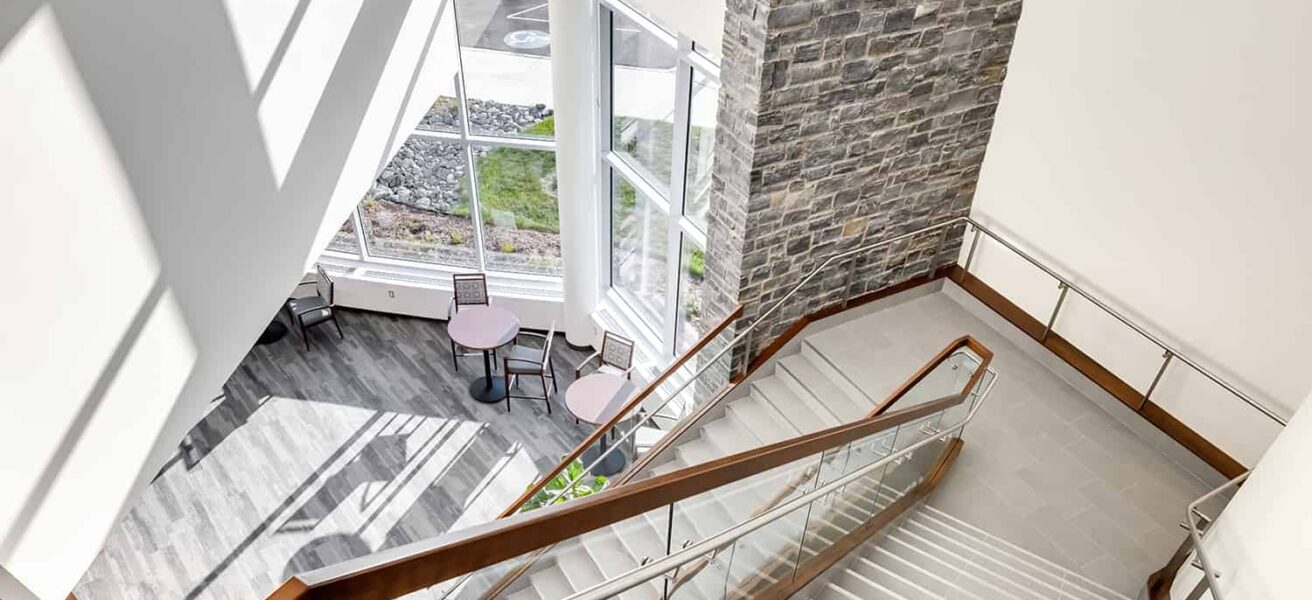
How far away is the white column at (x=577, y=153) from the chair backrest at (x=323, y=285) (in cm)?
304

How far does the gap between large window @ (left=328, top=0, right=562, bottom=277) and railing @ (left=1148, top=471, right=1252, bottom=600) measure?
7550 mm

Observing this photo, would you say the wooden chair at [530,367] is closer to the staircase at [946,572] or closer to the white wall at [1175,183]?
the white wall at [1175,183]

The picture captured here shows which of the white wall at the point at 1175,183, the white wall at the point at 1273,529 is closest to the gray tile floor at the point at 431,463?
the white wall at the point at 1175,183

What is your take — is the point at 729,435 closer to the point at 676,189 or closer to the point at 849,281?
the point at 849,281

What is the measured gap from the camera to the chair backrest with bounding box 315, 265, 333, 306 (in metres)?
11.8

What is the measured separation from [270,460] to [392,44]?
203 inches

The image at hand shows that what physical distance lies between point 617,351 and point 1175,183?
6.05 m

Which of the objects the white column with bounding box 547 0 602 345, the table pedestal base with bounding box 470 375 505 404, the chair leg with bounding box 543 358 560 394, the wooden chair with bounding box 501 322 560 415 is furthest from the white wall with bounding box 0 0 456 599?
the chair leg with bounding box 543 358 560 394

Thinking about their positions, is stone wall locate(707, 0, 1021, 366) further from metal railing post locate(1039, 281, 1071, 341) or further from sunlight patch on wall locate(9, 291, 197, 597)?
sunlight patch on wall locate(9, 291, 197, 597)

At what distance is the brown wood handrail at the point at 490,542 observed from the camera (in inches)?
76.2

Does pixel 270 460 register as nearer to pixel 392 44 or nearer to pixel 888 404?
pixel 392 44

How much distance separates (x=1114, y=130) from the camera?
21.5 feet

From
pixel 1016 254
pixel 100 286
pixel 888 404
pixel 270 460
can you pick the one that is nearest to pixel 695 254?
pixel 1016 254

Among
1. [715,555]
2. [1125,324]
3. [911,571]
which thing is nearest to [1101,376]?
[1125,324]
